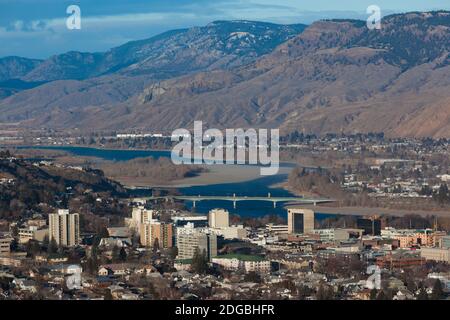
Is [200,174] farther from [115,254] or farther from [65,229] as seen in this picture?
[115,254]

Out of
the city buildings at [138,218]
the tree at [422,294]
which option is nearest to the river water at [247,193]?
the city buildings at [138,218]

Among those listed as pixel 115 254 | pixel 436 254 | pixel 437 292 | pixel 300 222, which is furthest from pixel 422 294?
pixel 300 222

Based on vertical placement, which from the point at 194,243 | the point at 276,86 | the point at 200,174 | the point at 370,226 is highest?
the point at 276,86

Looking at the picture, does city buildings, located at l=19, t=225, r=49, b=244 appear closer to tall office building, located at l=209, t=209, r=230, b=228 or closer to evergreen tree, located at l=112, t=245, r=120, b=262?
evergreen tree, located at l=112, t=245, r=120, b=262

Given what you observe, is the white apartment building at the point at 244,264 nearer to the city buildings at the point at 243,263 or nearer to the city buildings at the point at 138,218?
the city buildings at the point at 243,263

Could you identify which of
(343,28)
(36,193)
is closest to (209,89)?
(343,28)
